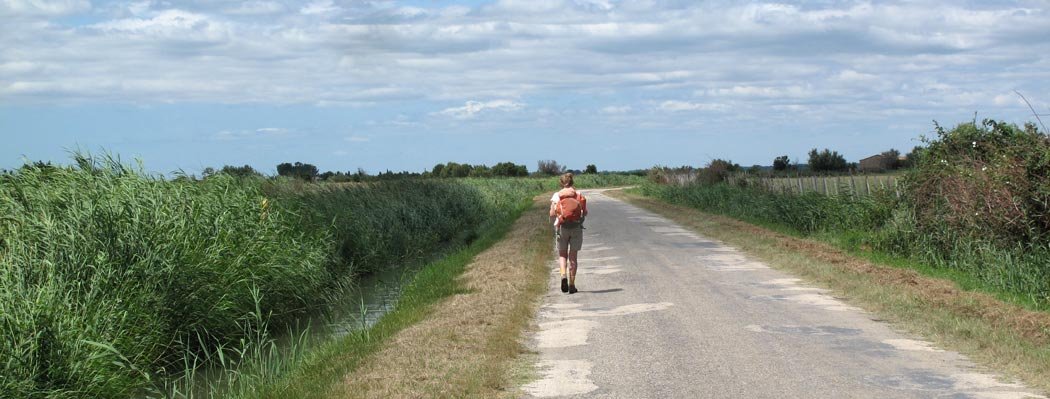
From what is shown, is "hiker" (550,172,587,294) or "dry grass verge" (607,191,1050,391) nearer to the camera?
"dry grass verge" (607,191,1050,391)

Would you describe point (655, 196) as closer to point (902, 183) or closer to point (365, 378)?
point (902, 183)

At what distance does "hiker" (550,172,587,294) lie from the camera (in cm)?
1398

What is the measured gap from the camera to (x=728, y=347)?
938 cm

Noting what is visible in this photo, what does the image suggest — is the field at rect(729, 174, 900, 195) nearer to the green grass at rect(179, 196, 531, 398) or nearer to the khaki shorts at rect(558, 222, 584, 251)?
the khaki shorts at rect(558, 222, 584, 251)

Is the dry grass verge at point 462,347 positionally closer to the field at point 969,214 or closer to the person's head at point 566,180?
the person's head at point 566,180

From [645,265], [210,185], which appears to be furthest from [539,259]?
[210,185]

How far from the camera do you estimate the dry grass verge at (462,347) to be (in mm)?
8078

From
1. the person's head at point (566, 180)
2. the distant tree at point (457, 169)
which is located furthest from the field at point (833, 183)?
the distant tree at point (457, 169)

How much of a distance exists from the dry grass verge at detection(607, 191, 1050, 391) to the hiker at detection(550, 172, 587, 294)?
3.58m

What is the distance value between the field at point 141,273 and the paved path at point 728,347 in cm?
375

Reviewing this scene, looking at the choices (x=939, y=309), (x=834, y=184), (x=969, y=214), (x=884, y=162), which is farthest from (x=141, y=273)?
(x=884, y=162)

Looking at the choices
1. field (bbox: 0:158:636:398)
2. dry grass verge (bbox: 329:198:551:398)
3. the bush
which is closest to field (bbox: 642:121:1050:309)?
the bush

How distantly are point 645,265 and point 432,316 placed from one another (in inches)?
240

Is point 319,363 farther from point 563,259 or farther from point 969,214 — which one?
point 969,214
